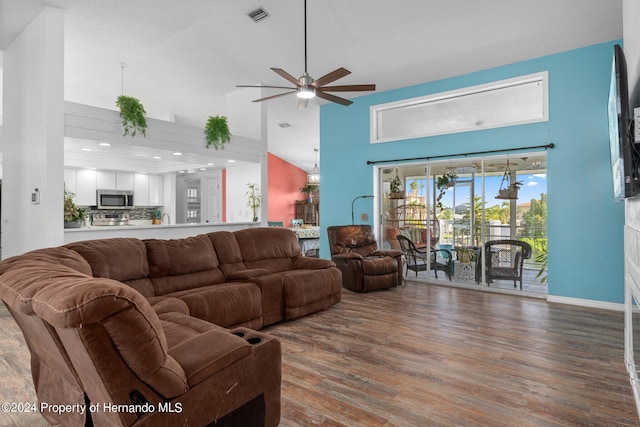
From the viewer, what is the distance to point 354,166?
21.9 ft

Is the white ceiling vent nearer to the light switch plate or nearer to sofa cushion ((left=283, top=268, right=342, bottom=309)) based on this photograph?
sofa cushion ((left=283, top=268, right=342, bottom=309))

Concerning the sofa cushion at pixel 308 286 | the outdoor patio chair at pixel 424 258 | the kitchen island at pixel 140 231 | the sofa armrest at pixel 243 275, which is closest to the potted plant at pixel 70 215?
the kitchen island at pixel 140 231

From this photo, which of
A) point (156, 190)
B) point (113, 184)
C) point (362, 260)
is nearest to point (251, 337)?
point (362, 260)

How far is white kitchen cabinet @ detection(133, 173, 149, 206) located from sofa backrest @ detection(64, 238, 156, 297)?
5.85m

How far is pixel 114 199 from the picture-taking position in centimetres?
802

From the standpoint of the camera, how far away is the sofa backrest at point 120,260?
9.27 feet

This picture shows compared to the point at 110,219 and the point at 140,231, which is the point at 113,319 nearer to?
the point at 140,231

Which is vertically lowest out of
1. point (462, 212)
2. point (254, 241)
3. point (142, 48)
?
point (254, 241)

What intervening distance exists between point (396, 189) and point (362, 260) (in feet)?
5.86

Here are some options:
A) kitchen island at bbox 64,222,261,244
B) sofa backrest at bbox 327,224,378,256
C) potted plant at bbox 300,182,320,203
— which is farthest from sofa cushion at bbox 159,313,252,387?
potted plant at bbox 300,182,320,203

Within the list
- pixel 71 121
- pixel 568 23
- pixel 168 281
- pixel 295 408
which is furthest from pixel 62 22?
pixel 568 23

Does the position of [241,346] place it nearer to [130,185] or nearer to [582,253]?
[582,253]

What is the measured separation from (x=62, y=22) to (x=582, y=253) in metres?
6.82

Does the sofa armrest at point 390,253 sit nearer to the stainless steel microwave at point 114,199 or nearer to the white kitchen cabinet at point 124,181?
the stainless steel microwave at point 114,199
